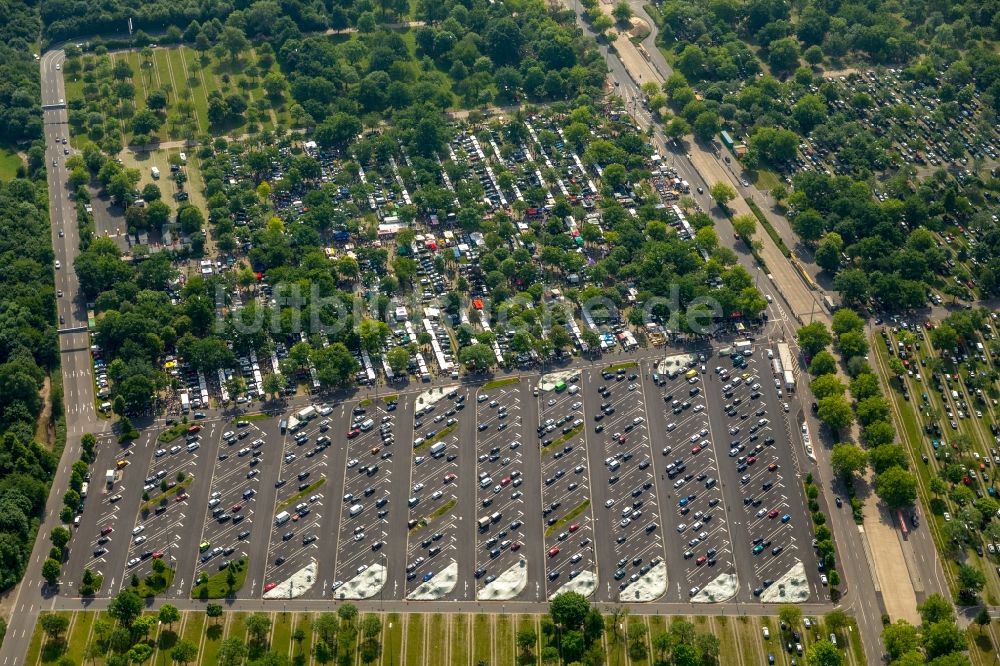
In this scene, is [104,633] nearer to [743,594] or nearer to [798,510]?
[743,594]


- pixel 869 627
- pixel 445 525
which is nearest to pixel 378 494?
pixel 445 525

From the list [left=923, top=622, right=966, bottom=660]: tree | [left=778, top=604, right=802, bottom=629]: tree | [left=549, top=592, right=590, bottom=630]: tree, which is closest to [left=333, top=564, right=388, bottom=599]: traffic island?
[left=549, top=592, right=590, bottom=630]: tree

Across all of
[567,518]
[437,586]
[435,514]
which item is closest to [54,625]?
[437,586]

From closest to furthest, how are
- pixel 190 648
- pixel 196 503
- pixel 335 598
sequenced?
pixel 190 648, pixel 335 598, pixel 196 503

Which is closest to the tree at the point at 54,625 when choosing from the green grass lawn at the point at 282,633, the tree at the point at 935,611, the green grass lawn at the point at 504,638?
the green grass lawn at the point at 282,633

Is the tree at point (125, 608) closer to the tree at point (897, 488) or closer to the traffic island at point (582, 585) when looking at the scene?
the traffic island at point (582, 585)

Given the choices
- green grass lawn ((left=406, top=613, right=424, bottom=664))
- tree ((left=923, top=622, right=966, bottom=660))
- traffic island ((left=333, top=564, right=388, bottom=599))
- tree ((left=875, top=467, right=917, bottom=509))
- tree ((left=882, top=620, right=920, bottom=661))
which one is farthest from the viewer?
tree ((left=875, top=467, right=917, bottom=509))

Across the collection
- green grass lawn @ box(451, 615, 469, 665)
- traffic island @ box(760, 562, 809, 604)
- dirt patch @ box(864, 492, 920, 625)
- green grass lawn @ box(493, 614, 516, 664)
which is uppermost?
dirt patch @ box(864, 492, 920, 625)

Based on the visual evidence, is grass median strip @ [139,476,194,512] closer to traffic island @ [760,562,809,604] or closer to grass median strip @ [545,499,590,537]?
grass median strip @ [545,499,590,537]
